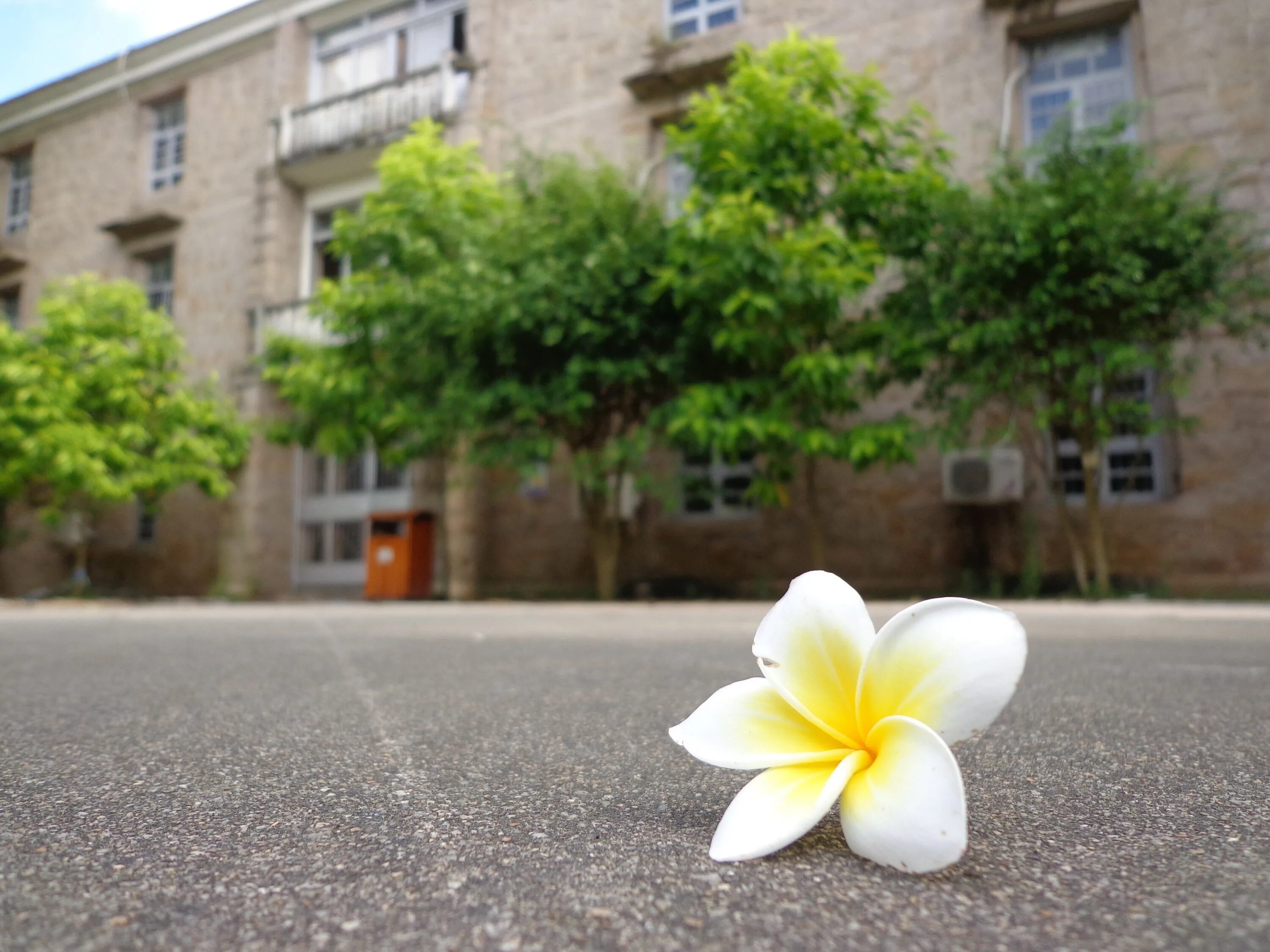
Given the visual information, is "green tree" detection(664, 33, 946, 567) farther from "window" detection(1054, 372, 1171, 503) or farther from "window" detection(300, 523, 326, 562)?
"window" detection(300, 523, 326, 562)

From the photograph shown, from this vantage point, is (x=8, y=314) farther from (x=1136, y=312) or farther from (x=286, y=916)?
(x=286, y=916)

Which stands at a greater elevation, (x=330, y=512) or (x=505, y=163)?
(x=505, y=163)

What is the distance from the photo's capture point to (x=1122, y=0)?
10023 mm

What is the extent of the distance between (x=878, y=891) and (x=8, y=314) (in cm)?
2235

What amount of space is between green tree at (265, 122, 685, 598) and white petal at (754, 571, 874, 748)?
7.84 metres

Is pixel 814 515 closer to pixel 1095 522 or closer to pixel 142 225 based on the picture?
pixel 1095 522

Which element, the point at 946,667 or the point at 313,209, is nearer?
the point at 946,667

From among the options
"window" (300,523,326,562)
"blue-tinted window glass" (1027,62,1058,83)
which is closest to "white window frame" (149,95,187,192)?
"window" (300,523,326,562)

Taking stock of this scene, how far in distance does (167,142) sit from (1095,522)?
1602 cm

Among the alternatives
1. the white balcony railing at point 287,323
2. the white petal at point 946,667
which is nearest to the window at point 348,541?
the white balcony railing at point 287,323

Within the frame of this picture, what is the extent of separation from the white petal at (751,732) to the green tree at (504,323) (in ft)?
25.7

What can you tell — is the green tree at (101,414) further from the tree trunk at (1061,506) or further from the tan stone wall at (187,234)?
the tree trunk at (1061,506)

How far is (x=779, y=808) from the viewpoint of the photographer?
84 centimetres

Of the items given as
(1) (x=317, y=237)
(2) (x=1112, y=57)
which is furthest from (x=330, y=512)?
(2) (x=1112, y=57)
